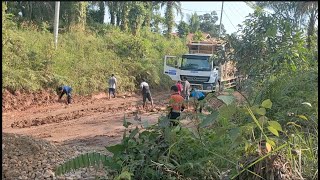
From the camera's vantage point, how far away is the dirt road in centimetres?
870

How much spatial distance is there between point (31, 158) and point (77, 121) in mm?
5381

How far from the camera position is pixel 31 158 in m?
5.82

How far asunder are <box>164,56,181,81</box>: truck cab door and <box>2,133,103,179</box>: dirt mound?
10.7 meters

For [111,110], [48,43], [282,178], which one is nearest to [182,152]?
[282,178]

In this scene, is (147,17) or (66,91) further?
(147,17)

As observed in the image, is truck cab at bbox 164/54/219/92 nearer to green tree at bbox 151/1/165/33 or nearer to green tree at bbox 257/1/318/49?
green tree at bbox 257/1/318/49

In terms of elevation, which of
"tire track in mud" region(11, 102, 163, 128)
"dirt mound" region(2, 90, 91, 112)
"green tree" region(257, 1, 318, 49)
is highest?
"green tree" region(257, 1, 318, 49)

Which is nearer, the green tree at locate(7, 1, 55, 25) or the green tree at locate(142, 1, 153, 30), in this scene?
the green tree at locate(7, 1, 55, 25)

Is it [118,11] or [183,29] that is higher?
[183,29]

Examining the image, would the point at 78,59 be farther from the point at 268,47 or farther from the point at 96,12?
the point at 268,47

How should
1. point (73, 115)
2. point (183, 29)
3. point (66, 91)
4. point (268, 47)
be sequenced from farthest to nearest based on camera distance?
point (183, 29) → point (66, 91) → point (73, 115) → point (268, 47)

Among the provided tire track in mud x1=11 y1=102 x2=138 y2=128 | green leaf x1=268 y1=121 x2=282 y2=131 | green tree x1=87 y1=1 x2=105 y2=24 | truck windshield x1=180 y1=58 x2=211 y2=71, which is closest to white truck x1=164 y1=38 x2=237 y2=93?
truck windshield x1=180 y1=58 x2=211 y2=71

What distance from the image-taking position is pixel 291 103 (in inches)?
209

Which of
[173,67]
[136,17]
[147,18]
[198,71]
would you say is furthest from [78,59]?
[147,18]
